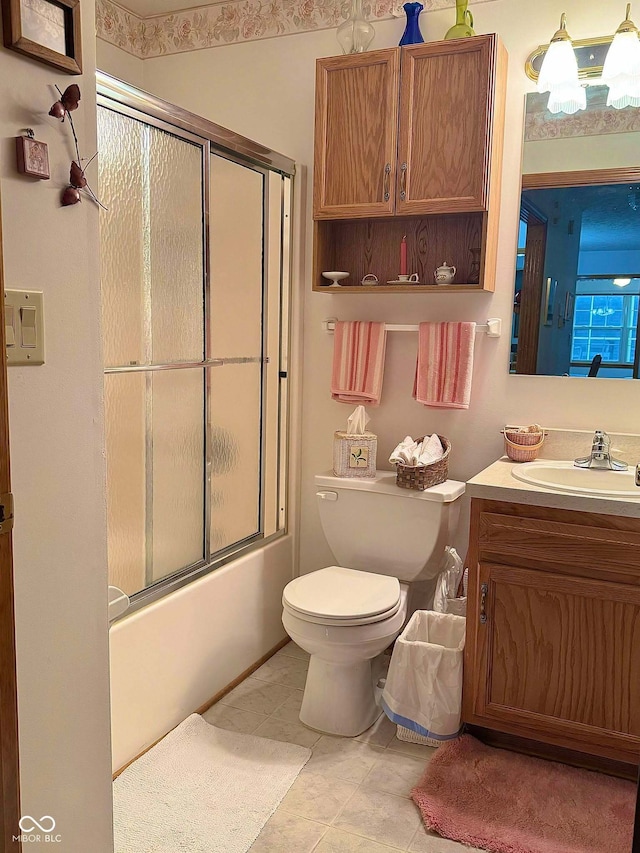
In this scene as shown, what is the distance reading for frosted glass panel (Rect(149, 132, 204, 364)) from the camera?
215cm

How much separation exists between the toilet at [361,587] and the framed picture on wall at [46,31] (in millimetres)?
1627

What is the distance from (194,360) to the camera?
7.72ft

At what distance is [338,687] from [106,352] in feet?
4.20

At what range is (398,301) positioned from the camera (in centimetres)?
274

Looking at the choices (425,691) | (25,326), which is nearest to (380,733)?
(425,691)

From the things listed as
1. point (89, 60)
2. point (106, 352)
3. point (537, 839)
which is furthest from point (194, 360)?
point (537, 839)

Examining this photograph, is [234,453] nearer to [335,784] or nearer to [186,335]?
[186,335]

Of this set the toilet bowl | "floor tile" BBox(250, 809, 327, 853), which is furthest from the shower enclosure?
"floor tile" BBox(250, 809, 327, 853)

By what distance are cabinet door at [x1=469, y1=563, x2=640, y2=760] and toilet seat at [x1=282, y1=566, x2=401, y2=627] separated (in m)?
0.30

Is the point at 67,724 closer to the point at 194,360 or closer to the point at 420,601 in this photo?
the point at 194,360

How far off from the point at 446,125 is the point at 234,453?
1345 mm

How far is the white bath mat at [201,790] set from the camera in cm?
181
